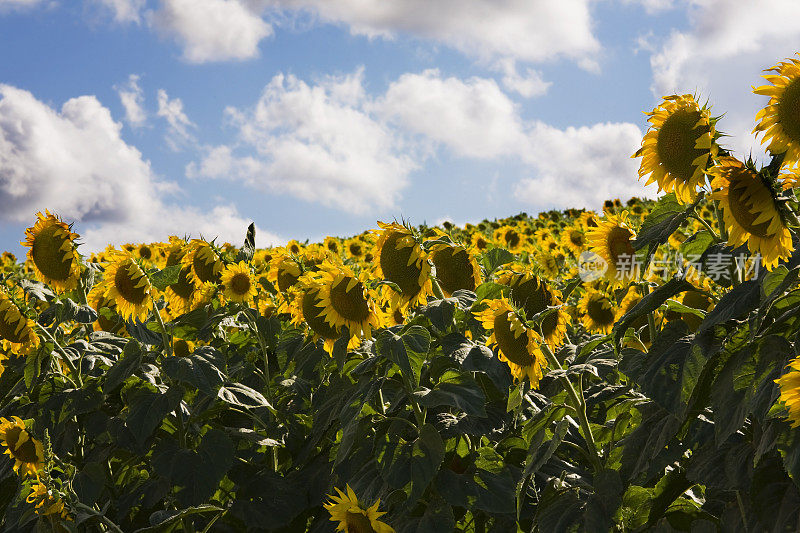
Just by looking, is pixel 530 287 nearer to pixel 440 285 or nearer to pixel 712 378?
pixel 440 285

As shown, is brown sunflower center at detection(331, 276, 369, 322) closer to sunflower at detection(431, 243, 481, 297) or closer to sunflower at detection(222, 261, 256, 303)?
sunflower at detection(431, 243, 481, 297)

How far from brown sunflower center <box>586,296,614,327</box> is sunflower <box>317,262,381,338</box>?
1822mm

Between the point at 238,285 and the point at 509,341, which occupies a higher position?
the point at 238,285

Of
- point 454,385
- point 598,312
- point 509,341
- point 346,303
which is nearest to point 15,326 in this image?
point 346,303

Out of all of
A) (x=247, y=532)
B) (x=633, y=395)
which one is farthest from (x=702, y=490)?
(x=247, y=532)

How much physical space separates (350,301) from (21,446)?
1755mm

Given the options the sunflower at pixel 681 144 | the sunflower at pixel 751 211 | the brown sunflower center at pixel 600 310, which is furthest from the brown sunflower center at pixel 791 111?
the brown sunflower center at pixel 600 310

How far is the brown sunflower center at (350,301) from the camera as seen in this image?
2830mm

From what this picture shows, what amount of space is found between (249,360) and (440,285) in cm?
206

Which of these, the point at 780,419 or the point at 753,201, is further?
the point at 753,201

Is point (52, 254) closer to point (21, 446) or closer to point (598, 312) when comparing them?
point (21, 446)

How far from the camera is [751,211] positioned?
2.01m

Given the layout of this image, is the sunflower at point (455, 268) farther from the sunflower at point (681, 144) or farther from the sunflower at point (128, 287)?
the sunflower at point (128, 287)

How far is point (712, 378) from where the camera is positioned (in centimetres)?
218
